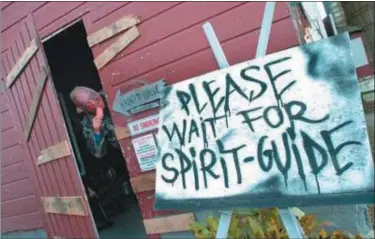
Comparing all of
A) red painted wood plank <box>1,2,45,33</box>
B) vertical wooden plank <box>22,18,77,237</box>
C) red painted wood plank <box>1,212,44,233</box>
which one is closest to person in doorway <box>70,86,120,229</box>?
vertical wooden plank <box>22,18,77,237</box>

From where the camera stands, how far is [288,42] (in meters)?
2.40

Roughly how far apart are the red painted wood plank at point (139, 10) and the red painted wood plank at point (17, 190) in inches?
Result: 85.0

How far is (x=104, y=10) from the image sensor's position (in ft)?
10.1

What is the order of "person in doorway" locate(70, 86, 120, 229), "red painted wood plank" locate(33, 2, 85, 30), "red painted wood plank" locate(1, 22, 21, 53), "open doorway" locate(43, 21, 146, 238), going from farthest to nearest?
"open doorway" locate(43, 21, 146, 238) → "person in doorway" locate(70, 86, 120, 229) → "red painted wood plank" locate(1, 22, 21, 53) → "red painted wood plank" locate(33, 2, 85, 30)

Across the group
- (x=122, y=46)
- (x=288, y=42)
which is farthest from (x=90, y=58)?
(x=288, y=42)

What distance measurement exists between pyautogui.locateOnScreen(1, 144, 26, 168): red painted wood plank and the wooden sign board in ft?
1.97

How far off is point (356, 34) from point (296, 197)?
6.98 meters

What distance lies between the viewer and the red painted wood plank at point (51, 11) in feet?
10.8

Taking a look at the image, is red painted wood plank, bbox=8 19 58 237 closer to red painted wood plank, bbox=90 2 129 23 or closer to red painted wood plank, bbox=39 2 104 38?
red painted wood plank, bbox=39 2 104 38

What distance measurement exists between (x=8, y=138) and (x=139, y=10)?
7.70 ft

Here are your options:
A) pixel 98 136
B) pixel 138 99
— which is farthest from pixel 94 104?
pixel 138 99

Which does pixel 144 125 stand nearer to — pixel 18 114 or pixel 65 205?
pixel 65 205

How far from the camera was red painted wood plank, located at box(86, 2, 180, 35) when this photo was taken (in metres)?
2.83

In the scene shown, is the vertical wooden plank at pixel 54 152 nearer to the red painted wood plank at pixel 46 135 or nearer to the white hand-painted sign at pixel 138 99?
the red painted wood plank at pixel 46 135
